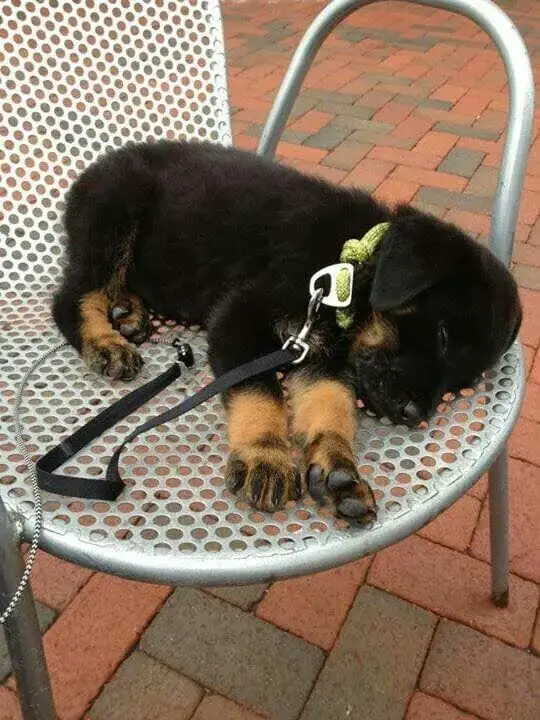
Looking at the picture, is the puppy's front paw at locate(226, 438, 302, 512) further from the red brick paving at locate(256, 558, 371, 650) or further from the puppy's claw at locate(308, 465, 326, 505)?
the red brick paving at locate(256, 558, 371, 650)

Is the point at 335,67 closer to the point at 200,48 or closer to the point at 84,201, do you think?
the point at 200,48

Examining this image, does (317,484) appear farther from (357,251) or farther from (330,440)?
(357,251)

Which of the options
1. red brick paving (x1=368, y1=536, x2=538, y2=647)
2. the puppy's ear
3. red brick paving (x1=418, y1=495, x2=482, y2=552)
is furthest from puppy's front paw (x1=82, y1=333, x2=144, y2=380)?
red brick paving (x1=418, y1=495, x2=482, y2=552)

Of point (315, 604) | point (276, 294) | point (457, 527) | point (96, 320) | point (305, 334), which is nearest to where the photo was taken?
point (305, 334)

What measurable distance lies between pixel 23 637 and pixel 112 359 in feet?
2.21

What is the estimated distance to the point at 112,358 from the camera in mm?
1771

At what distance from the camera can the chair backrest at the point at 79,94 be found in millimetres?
2305

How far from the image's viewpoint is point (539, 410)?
3.04 m

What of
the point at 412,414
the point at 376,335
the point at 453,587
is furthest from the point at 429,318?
the point at 453,587

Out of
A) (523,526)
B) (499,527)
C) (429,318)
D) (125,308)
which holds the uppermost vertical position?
(429,318)

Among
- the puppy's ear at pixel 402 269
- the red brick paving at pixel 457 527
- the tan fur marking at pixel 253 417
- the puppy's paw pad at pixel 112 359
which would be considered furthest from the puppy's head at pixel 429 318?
the red brick paving at pixel 457 527

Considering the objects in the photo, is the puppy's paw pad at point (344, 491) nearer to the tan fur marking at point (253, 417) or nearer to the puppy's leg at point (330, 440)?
the puppy's leg at point (330, 440)

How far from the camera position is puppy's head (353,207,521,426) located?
1629mm

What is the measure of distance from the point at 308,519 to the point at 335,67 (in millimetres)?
5768
